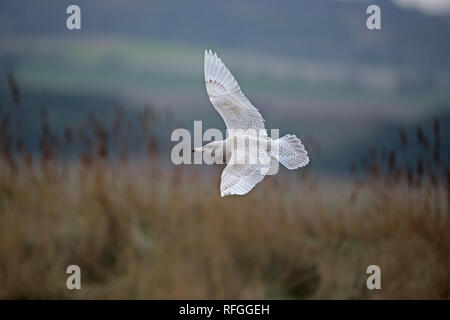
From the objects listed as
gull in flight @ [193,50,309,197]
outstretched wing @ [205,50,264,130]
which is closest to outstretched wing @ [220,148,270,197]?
gull in flight @ [193,50,309,197]

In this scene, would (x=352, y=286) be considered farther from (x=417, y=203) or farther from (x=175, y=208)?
(x=175, y=208)

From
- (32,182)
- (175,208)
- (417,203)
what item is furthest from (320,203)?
(32,182)

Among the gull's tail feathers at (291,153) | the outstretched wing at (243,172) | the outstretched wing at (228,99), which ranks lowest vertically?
the outstretched wing at (243,172)

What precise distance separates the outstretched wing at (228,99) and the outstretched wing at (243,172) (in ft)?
0.50

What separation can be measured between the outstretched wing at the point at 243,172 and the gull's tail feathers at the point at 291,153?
0.06 metres

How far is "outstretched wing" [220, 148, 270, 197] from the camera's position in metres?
0.77

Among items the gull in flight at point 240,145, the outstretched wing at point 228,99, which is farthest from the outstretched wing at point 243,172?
the outstretched wing at point 228,99

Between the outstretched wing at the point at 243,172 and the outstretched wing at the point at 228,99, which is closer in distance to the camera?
the outstretched wing at the point at 243,172

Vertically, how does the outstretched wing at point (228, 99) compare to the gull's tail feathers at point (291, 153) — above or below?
above

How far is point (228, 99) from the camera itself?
1073 millimetres

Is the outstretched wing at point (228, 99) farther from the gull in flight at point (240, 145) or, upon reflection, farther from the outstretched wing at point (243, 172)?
the outstretched wing at point (243, 172)

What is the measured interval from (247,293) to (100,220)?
77 cm

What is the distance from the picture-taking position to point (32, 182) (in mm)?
2838

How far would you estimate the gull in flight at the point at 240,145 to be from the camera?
80 cm
